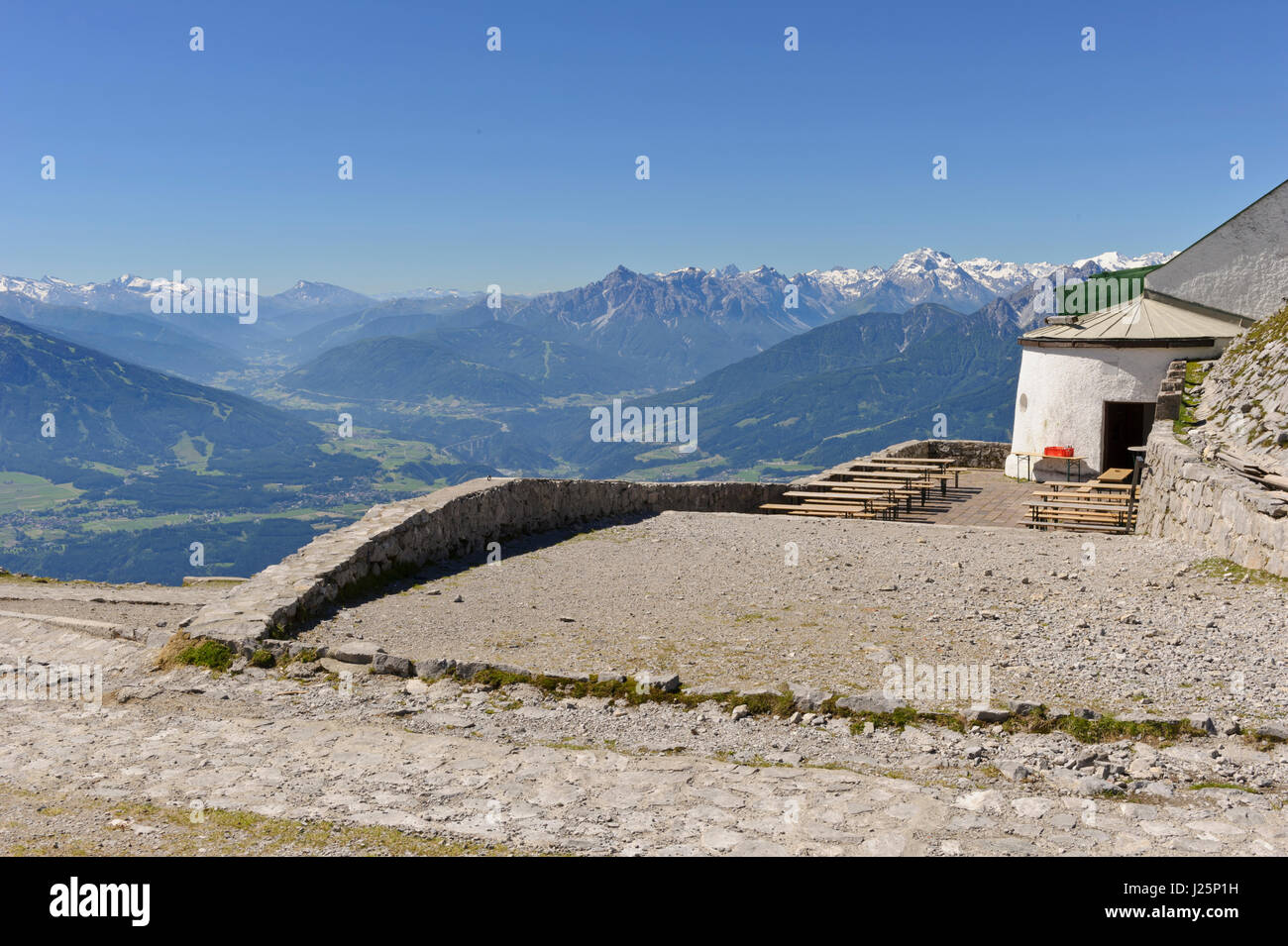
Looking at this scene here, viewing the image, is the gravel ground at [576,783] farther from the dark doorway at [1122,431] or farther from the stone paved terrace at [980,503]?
the dark doorway at [1122,431]

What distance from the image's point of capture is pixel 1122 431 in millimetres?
26688

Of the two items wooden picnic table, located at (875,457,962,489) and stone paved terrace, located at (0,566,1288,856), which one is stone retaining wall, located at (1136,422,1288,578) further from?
wooden picnic table, located at (875,457,962,489)

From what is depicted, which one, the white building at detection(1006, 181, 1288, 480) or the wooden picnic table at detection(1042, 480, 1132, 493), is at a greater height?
the white building at detection(1006, 181, 1288, 480)

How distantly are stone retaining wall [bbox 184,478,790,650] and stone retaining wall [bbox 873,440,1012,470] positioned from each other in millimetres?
10922

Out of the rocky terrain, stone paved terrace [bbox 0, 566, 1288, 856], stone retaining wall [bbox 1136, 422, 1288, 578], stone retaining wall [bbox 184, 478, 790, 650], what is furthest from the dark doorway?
stone paved terrace [bbox 0, 566, 1288, 856]

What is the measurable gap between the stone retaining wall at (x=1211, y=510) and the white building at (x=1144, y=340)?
9273 millimetres

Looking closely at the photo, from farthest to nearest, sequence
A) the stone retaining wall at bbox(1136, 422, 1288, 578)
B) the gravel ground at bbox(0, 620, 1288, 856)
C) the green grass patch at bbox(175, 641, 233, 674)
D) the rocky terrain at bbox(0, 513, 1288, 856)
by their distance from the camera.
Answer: the stone retaining wall at bbox(1136, 422, 1288, 578) → the green grass patch at bbox(175, 641, 233, 674) → the rocky terrain at bbox(0, 513, 1288, 856) → the gravel ground at bbox(0, 620, 1288, 856)

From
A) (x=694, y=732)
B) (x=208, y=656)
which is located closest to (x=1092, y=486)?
(x=694, y=732)

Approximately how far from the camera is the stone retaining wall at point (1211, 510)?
11164 mm

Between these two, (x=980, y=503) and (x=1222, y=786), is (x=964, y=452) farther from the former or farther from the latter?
(x=1222, y=786)

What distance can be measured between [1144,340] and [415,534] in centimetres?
2155

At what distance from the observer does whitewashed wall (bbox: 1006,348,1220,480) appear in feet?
83.9

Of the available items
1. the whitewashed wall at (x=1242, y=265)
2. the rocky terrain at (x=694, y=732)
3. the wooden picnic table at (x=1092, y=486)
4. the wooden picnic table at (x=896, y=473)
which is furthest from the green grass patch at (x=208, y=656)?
the whitewashed wall at (x=1242, y=265)
